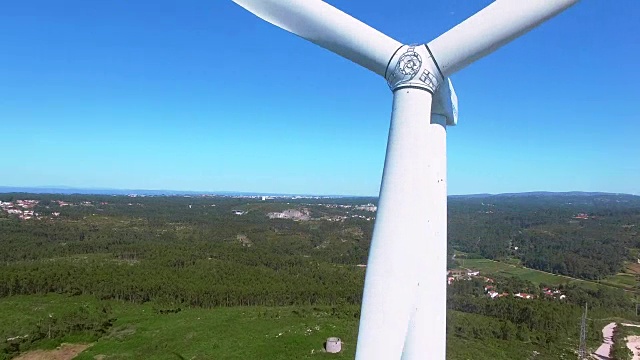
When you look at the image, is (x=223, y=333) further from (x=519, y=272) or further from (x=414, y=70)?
(x=519, y=272)

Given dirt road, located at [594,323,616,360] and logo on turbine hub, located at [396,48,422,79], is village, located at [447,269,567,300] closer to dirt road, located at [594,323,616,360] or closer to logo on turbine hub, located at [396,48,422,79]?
dirt road, located at [594,323,616,360]

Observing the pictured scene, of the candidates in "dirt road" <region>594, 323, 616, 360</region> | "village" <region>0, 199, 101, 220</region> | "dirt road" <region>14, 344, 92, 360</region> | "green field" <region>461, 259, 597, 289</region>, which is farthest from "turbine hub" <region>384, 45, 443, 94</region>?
"village" <region>0, 199, 101, 220</region>

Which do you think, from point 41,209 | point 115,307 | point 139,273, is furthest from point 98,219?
point 115,307

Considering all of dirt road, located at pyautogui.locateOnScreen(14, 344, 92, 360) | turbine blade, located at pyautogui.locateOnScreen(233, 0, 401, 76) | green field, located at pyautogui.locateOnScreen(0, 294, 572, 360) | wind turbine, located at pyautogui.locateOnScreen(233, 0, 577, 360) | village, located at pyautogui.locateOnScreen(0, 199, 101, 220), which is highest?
turbine blade, located at pyautogui.locateOnScreen(233, 0, 401, 76)

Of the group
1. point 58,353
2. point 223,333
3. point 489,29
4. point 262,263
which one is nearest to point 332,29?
point 489,29

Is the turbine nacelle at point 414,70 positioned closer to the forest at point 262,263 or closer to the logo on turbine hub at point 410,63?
the logo on turbine hub at point 410,63

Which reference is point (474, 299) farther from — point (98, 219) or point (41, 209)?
point (41, 209)

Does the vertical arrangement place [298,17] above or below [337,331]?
above
